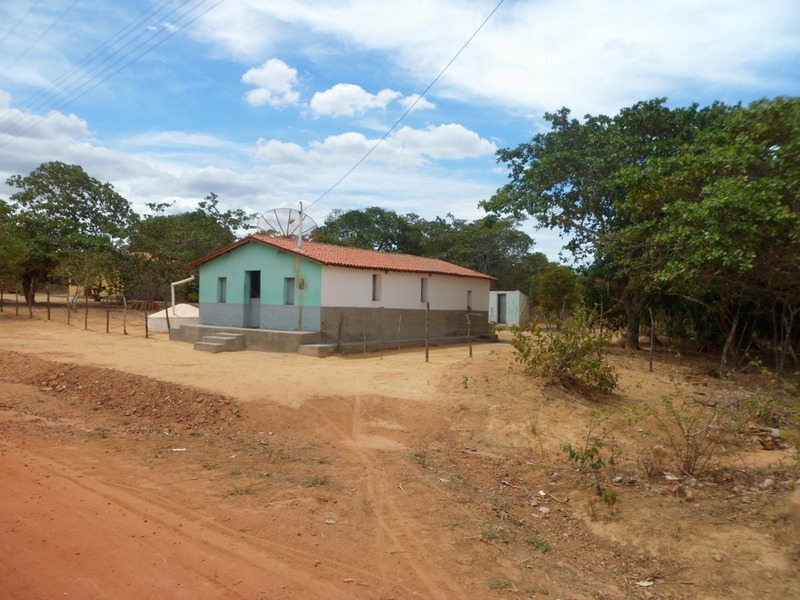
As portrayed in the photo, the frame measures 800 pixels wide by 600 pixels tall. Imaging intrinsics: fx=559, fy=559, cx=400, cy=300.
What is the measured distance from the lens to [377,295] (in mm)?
20281

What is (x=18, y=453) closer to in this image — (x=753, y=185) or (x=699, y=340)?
(x=753, y=185)

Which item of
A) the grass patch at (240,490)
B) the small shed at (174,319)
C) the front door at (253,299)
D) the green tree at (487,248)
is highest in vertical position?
the green tree at (487,248)

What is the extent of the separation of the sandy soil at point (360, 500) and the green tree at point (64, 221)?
23383 millimetres

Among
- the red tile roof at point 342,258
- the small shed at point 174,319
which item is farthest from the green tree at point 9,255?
the red tile roof at point 342,258

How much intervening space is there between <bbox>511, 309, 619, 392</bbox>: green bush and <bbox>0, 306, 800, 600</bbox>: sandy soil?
0.38 meters

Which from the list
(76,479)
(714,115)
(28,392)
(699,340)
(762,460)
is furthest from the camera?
(699,340)

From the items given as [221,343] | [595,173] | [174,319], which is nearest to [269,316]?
[221,343]

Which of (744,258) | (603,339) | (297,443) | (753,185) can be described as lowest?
(297,443)

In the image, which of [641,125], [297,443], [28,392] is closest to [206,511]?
[297,443]

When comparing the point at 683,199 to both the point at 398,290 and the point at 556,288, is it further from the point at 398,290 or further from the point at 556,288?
the point at 556,288

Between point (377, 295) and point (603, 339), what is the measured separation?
1073 centimetres

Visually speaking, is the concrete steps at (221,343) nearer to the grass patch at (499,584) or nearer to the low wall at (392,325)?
the low wall at (392,325)

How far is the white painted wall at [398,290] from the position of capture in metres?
18.6

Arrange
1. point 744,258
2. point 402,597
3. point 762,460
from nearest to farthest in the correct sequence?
1. point 402,597
2. point 762,460
3. point 744,258
